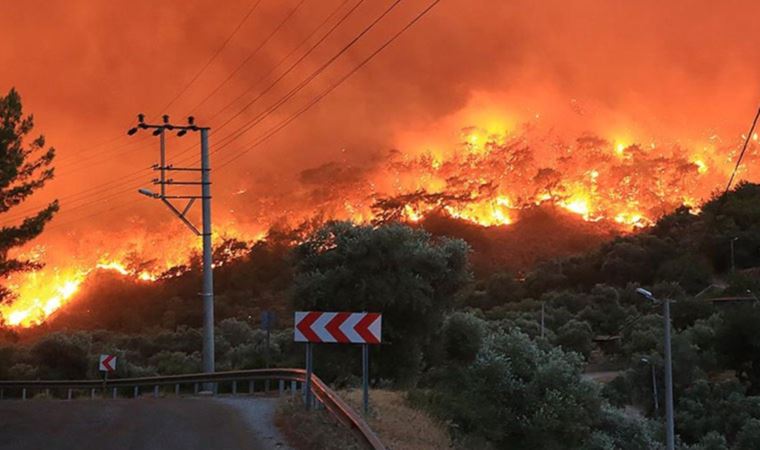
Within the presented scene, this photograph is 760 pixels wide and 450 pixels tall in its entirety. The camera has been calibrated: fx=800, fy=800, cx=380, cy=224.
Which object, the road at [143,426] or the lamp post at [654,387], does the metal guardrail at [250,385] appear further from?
the lamp post at [654,387]

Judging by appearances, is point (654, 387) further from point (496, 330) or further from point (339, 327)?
point (339, 327)

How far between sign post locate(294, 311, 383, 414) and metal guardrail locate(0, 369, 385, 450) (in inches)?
36.9

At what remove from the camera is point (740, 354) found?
58156 millimetres

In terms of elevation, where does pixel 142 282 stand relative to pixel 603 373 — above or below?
above

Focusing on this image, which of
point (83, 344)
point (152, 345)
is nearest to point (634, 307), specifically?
point (152, 345)

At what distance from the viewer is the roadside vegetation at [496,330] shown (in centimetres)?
2419

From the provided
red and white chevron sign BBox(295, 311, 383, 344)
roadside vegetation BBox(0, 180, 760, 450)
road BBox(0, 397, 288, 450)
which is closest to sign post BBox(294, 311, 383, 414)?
red and white chevron sign BBox(295, 311, 383, 344)

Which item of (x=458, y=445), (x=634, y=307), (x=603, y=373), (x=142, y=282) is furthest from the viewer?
(x=142, y=282)

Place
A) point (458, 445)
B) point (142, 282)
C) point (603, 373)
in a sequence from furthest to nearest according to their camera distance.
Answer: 1. point (142, 282)
2. point (603, 373)
3. point (458, 445)

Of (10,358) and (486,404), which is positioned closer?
(486,404)

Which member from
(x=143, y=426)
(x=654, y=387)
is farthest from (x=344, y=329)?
(x=654, y=387)

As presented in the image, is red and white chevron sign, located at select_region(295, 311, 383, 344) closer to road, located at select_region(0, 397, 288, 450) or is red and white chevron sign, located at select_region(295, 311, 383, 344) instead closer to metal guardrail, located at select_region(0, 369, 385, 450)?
metal guardrail, located at select_region(0, 369, 385, 450)

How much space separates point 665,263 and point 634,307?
1823cm

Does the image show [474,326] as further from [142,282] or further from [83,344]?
[142,282]
